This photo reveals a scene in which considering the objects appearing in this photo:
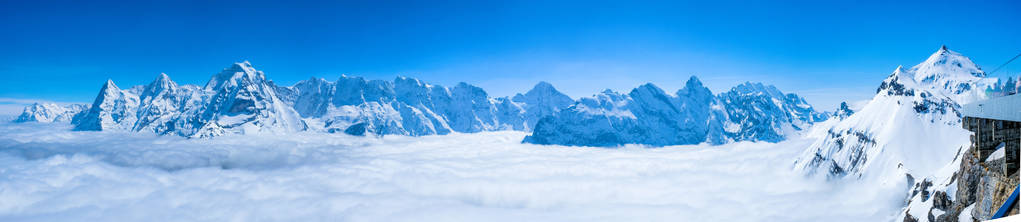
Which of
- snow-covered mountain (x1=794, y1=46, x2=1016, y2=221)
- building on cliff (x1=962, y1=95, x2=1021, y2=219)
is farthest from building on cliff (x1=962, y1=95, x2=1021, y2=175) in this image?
snow-covered mountain (x1=794, y1=46, x2=1016, y2=221)

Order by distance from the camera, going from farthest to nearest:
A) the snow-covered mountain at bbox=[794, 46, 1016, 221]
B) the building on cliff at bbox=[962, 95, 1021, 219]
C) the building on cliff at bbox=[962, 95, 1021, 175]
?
the snow-covered mountain at bbox=[794, 46, 1016, 221]
the building on cliff at bbox=[962, 95, 1021, 175]
the building on cliff at bbox=[962, 95, 1021, 219]

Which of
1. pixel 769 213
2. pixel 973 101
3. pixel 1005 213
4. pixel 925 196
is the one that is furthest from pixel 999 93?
pixel 769 213

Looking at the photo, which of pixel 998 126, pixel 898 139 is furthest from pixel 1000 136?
pixel 898 139

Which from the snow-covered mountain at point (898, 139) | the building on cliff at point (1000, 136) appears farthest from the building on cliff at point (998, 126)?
the snow-covered mountain at point (898, 139)

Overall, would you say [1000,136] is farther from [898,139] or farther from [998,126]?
[898,139]

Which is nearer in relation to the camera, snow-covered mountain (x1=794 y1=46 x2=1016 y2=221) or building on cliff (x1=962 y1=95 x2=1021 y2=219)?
building on cliff (x1=962 y1=95 x2=1021 y2=219)

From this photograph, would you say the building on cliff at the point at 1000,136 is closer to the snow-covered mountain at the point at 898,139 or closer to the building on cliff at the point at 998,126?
the building on cliff at the point at 998,126

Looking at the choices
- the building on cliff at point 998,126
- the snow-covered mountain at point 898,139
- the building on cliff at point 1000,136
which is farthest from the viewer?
the snow-covered mountain at point 898,139

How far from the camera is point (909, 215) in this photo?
56.0 meters

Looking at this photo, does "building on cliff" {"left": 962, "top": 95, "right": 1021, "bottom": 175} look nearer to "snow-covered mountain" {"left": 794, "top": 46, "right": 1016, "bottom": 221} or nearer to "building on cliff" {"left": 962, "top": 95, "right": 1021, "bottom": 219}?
"building on cliff" {"left": 962, "top": 95, "right": 1021, "bottom": 219}

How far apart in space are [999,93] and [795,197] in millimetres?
190087

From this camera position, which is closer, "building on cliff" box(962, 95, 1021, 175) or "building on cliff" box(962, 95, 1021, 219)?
"building on cliff" box(962, 95, 1021, 219)

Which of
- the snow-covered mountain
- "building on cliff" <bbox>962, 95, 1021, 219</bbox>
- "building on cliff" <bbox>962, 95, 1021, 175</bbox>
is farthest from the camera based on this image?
the snow-covered mountain

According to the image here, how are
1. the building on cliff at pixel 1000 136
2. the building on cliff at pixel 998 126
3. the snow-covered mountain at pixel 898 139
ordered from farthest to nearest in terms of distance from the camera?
1. the snow-covered mountain at pixel 898 139
2. the building on cliff at pixel 998 126
3. the building on cliff at pixel 1000 136
